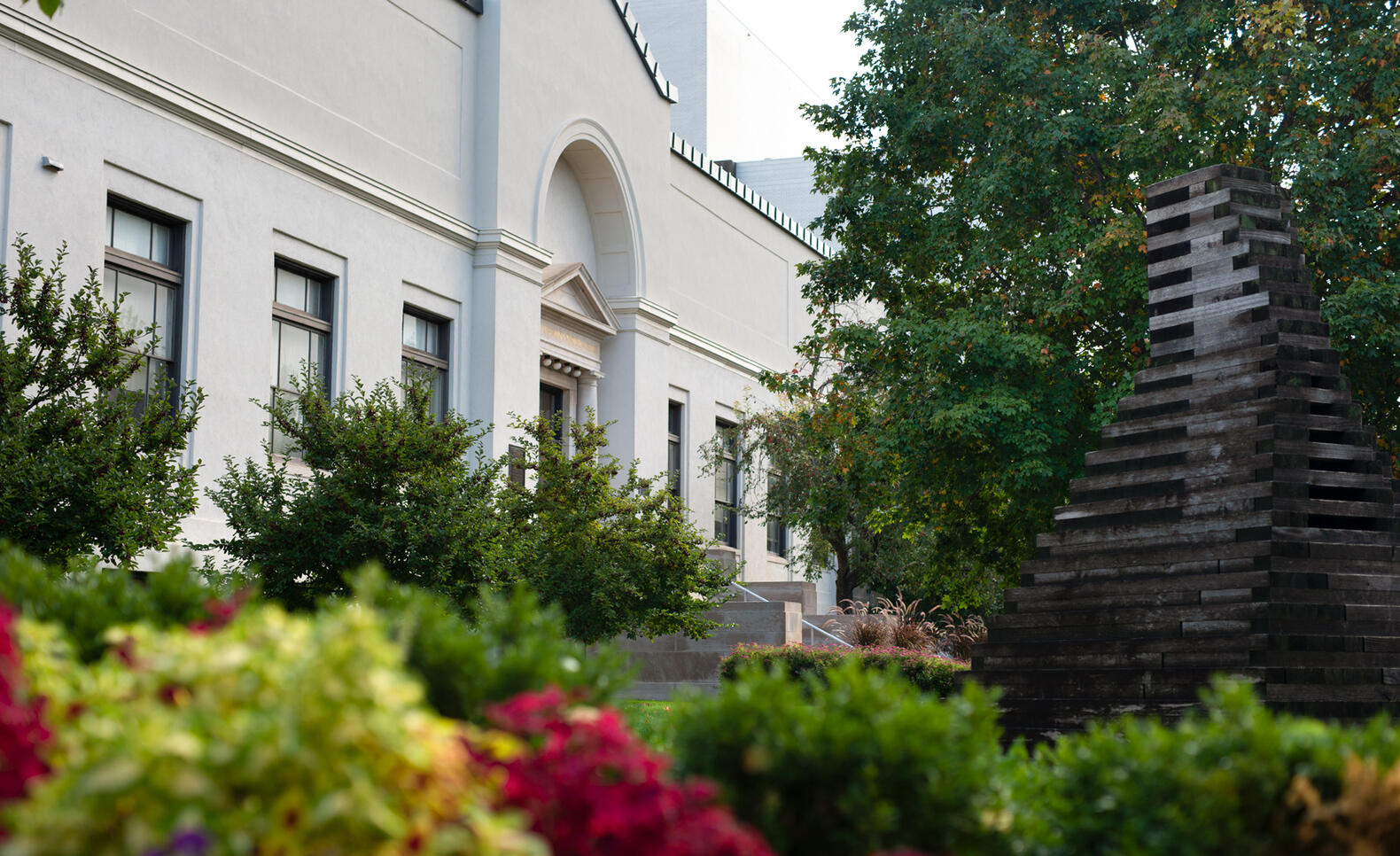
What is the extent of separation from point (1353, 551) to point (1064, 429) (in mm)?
10575

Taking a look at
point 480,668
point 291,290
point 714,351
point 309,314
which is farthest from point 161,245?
point 714,351

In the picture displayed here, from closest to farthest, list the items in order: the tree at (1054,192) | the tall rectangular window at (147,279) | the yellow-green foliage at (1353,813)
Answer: the yellow-green foliage at (1353,813)
the tall rectangular window at (147,279)
the tree at (1054,192)

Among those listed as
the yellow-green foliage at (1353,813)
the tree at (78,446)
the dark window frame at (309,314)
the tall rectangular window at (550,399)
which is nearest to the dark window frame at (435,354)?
the dark window frame at (309,314)

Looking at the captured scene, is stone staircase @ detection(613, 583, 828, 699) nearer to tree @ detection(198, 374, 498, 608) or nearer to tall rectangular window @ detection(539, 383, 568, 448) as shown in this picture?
tall rectangular window @ detection(539, 383, 568, 448)

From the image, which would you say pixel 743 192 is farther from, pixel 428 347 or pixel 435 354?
pixel 428 347

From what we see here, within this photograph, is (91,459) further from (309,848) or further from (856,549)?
(856,549)

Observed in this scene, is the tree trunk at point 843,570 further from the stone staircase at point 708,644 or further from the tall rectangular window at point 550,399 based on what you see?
the tall rectangular window at point 550,399

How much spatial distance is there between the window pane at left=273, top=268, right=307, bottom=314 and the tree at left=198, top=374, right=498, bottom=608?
20.9 ft

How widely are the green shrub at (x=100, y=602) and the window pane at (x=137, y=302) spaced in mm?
15547

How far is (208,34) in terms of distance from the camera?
69.2ft

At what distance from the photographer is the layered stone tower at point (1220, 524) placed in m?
10.5

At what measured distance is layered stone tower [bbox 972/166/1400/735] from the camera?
34.5ft


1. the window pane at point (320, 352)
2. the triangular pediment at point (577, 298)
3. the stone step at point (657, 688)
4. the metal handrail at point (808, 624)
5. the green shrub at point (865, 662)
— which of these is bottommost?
the stone step at point (657, 688)

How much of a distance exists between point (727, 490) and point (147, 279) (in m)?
23.6
